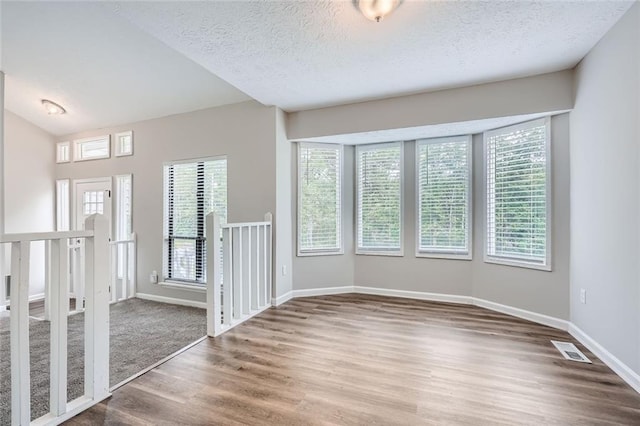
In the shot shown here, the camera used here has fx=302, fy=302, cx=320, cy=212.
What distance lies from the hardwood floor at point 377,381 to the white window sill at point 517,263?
1.94 ft

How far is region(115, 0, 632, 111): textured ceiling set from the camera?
206 cm

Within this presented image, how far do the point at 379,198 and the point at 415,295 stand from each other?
1.42m

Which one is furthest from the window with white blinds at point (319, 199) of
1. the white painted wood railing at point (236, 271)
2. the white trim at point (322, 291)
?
the white painted wood railing at point (236, 271)

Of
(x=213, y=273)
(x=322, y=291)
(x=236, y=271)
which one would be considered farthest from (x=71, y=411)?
(x=322, y=291)

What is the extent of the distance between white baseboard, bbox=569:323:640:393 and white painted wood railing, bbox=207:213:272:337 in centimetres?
317

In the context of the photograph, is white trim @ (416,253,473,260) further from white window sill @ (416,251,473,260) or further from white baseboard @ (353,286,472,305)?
white baseboard @ (353,286,472,305)

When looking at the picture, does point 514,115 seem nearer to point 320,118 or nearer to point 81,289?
point 320,118

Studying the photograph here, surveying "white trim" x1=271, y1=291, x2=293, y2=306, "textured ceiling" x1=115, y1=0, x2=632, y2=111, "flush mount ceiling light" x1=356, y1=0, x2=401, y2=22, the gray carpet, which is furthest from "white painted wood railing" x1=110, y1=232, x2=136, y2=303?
"flush mount ceiling light" x1=356, y1=0, x2=401, y2=22

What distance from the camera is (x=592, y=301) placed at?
2.58 meters

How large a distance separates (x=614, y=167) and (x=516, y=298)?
1.71 meters

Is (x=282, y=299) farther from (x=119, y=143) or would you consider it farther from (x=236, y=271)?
(x=119, y=143)

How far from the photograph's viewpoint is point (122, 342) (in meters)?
2.87

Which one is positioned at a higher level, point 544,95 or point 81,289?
point 544,95

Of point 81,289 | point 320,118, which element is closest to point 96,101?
point 81,289
